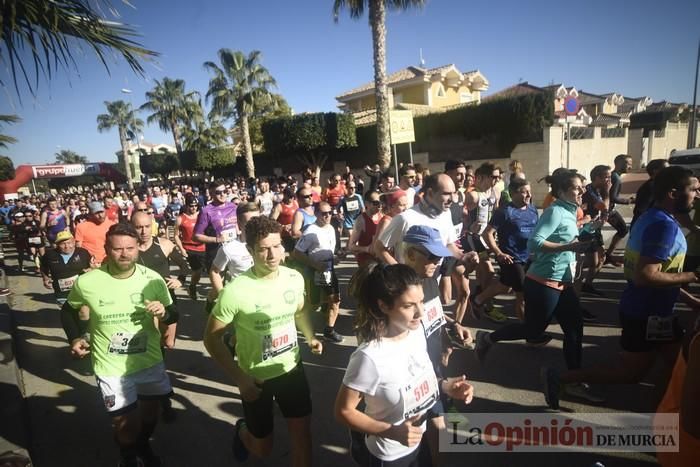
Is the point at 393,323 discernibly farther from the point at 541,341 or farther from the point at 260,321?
the point at 541,341

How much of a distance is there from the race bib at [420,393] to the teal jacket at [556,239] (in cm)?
189

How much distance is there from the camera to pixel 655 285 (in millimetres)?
2520

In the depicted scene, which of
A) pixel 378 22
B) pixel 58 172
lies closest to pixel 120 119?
pixel 58 172

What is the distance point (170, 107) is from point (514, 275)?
132 ft

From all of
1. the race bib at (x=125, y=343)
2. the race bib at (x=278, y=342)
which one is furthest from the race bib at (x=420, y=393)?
the race bib at (x=125, y=343)

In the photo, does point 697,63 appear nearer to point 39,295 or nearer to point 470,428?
point 470,428

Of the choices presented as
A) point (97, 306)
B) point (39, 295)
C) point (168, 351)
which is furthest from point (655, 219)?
point (39, 295)

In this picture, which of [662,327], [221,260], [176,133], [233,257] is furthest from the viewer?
[176,133]

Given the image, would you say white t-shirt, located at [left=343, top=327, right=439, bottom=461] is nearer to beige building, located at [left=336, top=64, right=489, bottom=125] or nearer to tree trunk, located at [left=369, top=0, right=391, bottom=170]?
tree trunk, located at [left=369, top=0, right=391, bottom=170]

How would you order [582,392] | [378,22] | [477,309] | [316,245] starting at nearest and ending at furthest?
[582,392] < [316,245] < [477,309] < [378,22]

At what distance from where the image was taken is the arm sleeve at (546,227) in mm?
3283

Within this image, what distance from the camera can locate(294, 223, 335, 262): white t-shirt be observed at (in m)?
4.68

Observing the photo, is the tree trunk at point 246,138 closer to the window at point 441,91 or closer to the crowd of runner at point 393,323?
the window at point 441,91

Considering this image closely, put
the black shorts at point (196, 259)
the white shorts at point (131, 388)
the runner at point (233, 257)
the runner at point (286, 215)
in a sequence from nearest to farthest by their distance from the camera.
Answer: the white shorts at point (131, 388) → the runner at point (233, 257) → the black shorts at point (196, 259) → the runner at point (286, 215)
